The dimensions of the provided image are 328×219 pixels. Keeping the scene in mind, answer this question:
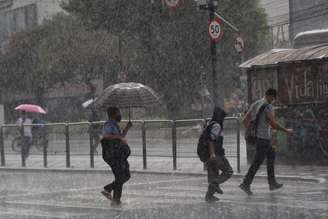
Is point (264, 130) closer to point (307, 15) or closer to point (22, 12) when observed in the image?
point (307, 15)

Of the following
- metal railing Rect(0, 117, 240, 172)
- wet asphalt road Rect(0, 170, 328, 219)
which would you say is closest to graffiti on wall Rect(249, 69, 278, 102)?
metal railing Rect(0, 117, 240, 172)

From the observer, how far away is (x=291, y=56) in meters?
18.4

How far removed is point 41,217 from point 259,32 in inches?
1487

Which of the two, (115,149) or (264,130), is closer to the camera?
(115,149)

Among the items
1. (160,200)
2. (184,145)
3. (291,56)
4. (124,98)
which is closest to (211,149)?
(160,200)

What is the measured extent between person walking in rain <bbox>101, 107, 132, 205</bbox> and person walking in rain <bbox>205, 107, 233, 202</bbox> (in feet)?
4.34

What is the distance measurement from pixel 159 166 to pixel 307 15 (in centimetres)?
3026

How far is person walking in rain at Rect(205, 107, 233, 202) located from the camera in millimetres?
12539

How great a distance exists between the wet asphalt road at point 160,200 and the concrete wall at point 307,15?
3113cm

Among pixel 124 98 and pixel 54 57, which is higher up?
pixel 54 57

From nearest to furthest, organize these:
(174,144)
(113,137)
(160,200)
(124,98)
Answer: (113,137), (160,200), (124,98), (174,144)

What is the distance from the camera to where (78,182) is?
687 inches

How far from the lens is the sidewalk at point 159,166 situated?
55.9 ft

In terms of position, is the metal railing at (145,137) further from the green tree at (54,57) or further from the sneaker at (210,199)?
the green tree at (54,57)
